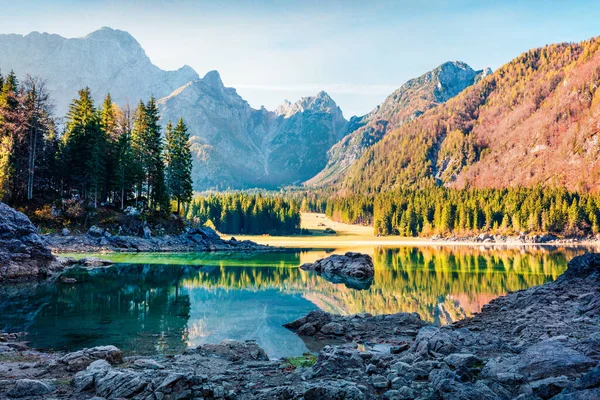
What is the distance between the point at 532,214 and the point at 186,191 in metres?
109

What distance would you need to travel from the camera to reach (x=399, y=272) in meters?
54.9

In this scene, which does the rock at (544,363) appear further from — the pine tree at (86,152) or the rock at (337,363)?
the pine tree at (86,152)

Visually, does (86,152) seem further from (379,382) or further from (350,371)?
(379,382)

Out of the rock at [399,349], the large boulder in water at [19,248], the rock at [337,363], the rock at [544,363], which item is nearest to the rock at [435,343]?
the rock at [399,349]

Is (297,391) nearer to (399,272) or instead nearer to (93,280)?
(93,280)

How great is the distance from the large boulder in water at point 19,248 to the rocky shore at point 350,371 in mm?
22590

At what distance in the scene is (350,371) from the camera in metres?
13.1

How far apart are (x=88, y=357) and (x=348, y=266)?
43703 mm

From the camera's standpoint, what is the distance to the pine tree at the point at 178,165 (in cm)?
8544

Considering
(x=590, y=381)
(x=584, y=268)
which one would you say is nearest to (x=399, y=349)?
(x=590, y=381)

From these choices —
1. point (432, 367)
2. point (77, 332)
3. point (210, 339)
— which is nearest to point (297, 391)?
point (432, 367)

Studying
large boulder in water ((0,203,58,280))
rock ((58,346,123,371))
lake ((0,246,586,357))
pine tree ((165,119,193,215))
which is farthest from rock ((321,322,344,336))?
pine tree ((165,119,193,215))

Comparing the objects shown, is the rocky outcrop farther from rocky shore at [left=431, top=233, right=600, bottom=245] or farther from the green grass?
rocky shore at [left=431, top=233, right=600, bottom=245]

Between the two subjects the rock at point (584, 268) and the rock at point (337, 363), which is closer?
the rock at point (337, 363)
